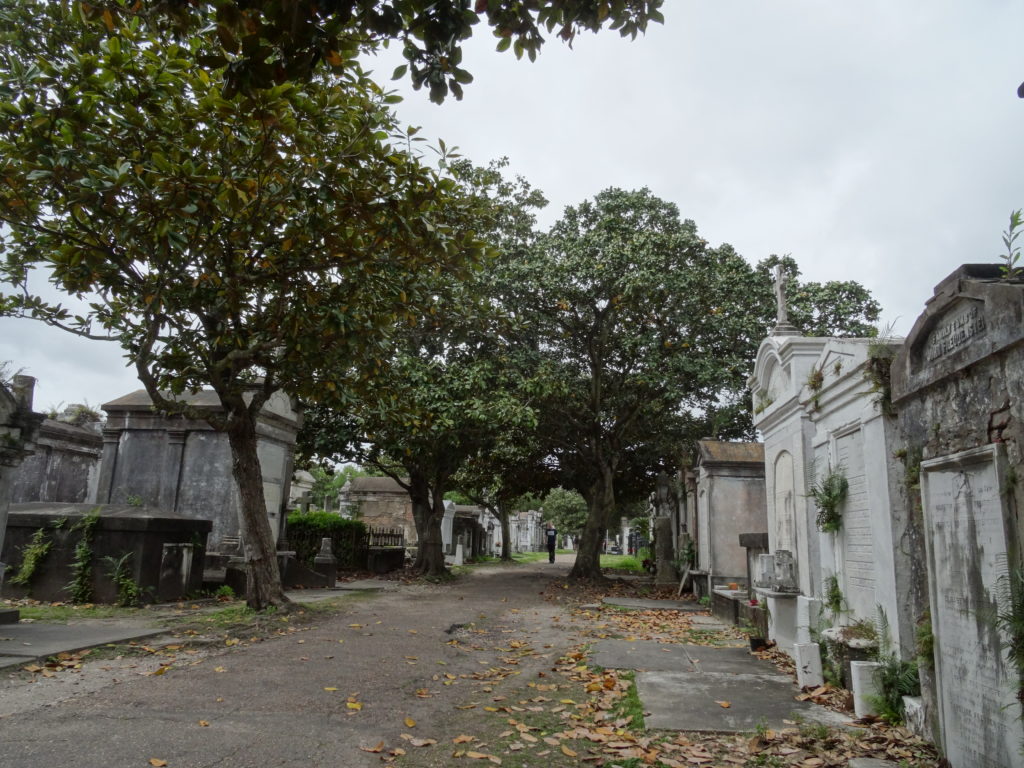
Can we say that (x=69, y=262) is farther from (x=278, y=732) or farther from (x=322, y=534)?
(x=322, y=534)

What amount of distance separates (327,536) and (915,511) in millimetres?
17354

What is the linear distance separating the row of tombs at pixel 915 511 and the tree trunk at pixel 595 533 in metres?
9.25

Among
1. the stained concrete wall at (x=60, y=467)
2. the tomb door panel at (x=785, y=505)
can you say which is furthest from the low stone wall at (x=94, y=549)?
the tomb door panel at (x=785, y=505)

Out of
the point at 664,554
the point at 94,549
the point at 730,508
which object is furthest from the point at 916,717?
the point at 664,554

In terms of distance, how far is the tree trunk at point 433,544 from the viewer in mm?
19688

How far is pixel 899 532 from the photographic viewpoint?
550 centimetres

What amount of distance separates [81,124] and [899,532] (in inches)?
298

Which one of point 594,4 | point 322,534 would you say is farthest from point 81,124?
point 322,534

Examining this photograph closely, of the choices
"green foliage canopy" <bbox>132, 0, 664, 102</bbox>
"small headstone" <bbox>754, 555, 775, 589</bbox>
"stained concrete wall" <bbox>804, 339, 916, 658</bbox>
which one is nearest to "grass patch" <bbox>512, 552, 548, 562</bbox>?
"small headstone" <bbox>754, 555, 775, 589</bbox>

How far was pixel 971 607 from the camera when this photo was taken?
13.5ft

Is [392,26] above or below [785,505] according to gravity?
above

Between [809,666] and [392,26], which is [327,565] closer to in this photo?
[809,666]

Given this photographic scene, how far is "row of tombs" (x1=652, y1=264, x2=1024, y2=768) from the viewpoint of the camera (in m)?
3.81

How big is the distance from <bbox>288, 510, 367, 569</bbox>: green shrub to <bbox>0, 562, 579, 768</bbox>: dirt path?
10.9 meters
